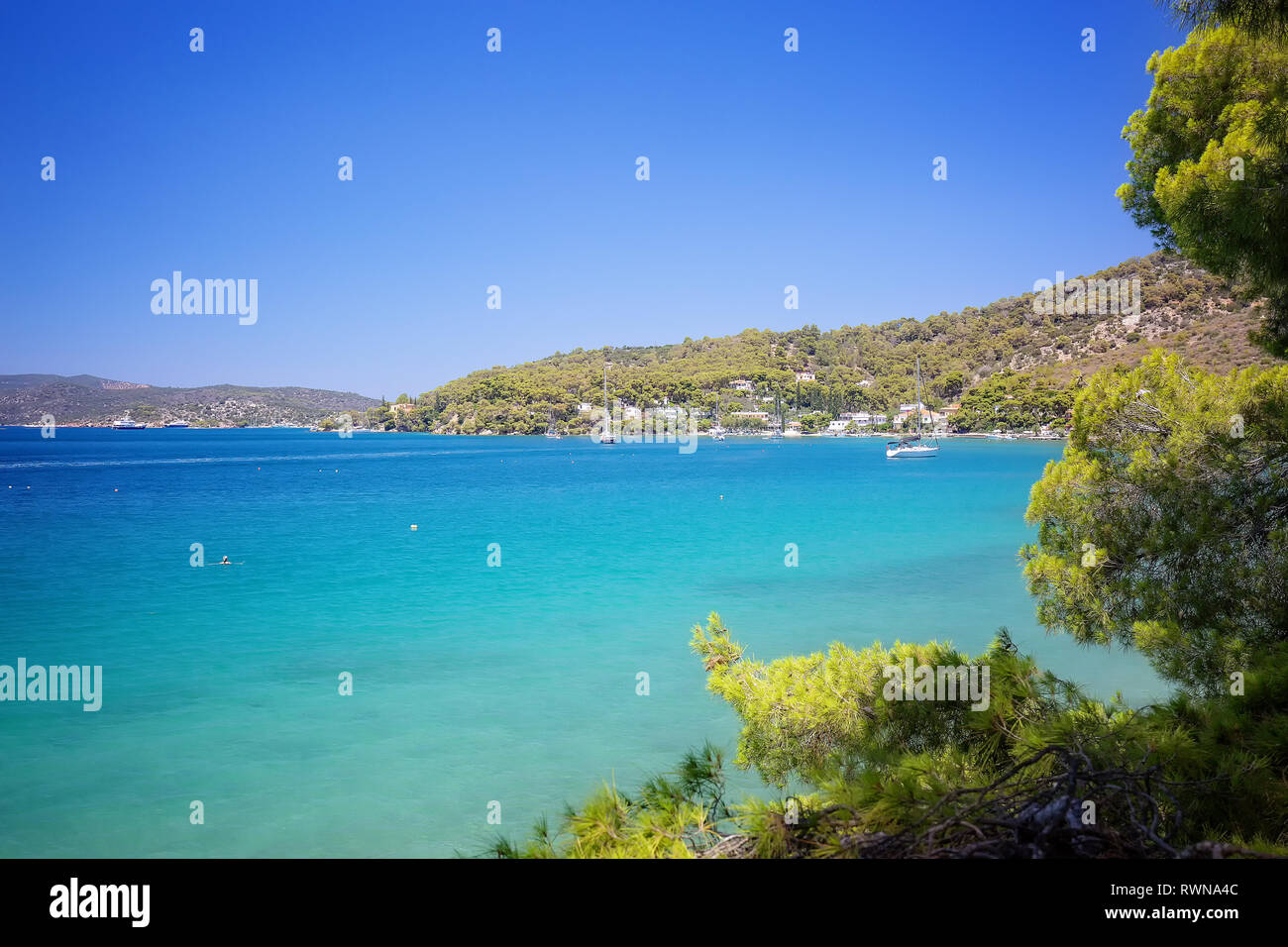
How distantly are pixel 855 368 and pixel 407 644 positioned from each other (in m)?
159

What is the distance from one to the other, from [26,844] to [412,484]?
157 ft

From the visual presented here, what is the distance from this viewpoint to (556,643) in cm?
1459

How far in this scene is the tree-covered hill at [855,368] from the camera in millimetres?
89312

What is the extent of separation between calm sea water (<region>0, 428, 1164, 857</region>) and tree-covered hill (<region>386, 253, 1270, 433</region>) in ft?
204

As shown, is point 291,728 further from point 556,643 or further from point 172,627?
point 172,627

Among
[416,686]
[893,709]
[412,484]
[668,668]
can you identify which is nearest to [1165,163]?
[893,709]

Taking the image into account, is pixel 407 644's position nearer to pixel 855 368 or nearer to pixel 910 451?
pixel 910 451

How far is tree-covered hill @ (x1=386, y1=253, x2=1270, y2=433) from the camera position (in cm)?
8931

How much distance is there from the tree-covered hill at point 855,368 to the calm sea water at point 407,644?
204 feet

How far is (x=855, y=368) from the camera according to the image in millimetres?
164125
